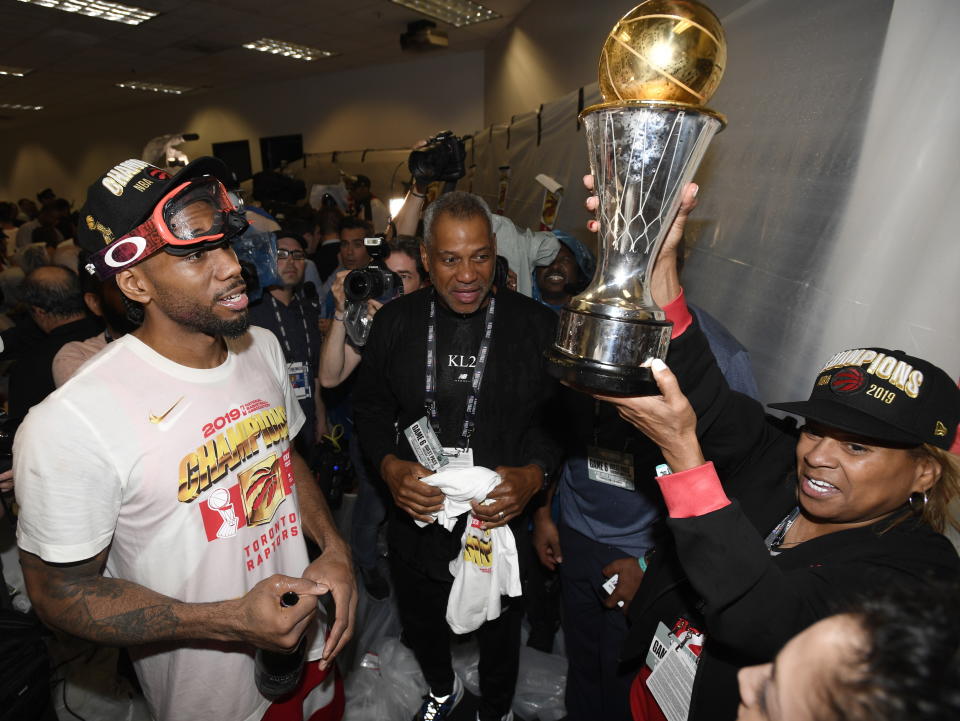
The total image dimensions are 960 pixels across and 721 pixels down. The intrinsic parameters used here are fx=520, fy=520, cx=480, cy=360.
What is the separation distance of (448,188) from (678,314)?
7.58ft

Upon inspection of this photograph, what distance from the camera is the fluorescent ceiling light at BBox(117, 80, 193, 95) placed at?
11.5m

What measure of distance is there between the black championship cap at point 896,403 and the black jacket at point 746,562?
21 cm

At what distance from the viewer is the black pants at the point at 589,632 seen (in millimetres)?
1927

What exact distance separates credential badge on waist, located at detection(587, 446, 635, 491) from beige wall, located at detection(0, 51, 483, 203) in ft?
30.0

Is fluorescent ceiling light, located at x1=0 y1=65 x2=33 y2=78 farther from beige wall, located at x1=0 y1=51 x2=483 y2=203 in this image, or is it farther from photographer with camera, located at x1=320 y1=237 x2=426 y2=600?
photographer with camera, located at x1=320 y1=237 x2=426 y2=600

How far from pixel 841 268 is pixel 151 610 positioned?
6.41 ft

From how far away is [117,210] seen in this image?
1212 millimetres

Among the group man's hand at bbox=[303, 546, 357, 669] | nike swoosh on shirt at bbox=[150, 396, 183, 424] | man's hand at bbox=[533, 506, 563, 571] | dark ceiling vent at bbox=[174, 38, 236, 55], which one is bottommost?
man's hand at bbox=[533, 506, 563, 571]

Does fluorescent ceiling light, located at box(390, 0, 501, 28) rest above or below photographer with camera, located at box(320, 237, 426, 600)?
above

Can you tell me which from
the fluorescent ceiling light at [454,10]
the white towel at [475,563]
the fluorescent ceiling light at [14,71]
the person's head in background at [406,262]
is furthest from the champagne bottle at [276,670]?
the fluorescent ceiling light at [14,71]

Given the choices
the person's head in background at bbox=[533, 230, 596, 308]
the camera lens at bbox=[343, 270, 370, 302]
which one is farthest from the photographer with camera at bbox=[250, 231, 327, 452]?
the person's head in background at bbox=[533, 230, 596, 308]

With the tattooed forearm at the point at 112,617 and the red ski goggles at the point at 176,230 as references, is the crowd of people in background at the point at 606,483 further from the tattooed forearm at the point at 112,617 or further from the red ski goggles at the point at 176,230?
the tattooed forearm at the point at 112,617

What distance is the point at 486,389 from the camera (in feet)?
6.16

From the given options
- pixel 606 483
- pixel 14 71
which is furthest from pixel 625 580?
pixel 14 71
